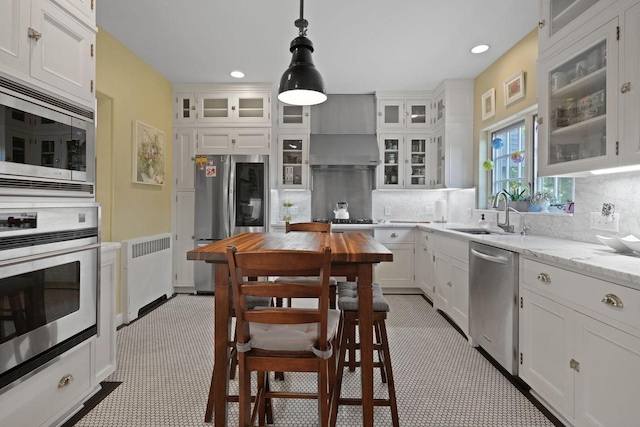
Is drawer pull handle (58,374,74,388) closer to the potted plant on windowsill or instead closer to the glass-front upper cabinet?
the potted plant on windowsill

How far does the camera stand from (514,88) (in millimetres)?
3322

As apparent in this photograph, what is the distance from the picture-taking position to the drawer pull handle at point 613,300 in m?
1.36

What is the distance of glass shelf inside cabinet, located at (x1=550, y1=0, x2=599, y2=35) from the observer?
1.96 metres

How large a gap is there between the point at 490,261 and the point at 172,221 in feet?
12.3

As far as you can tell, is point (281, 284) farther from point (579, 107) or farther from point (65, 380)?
point (579, 107)

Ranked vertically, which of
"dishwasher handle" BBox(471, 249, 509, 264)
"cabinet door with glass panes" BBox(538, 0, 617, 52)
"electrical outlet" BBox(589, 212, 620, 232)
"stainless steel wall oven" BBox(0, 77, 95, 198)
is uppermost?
"cabinet door with glass panes" BBox(538, 0, 617, 52)

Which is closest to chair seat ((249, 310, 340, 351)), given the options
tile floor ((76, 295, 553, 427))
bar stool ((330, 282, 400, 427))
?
bar stool ((330, 282, 400, 427))

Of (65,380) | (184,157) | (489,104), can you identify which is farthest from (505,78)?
(65,380)

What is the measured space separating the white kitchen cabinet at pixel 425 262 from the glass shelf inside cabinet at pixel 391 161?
0.90m

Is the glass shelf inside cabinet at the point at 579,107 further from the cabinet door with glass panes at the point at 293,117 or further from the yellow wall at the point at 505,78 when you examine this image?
the cabinet door with glass panes at the point at 293,117

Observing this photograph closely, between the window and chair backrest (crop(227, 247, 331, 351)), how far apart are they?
2585 millimetres

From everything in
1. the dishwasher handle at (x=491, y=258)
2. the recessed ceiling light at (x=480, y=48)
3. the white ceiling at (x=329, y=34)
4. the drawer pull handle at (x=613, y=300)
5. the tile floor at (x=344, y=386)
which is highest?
the white ceiling at (x=329, y=34)

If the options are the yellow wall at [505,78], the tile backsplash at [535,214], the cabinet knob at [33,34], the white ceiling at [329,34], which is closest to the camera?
the cabinet knob at [33,34]

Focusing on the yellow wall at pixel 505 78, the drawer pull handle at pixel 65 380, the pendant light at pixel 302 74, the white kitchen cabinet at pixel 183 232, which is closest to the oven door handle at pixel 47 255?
the drawer pull handle at pixel 65 380
